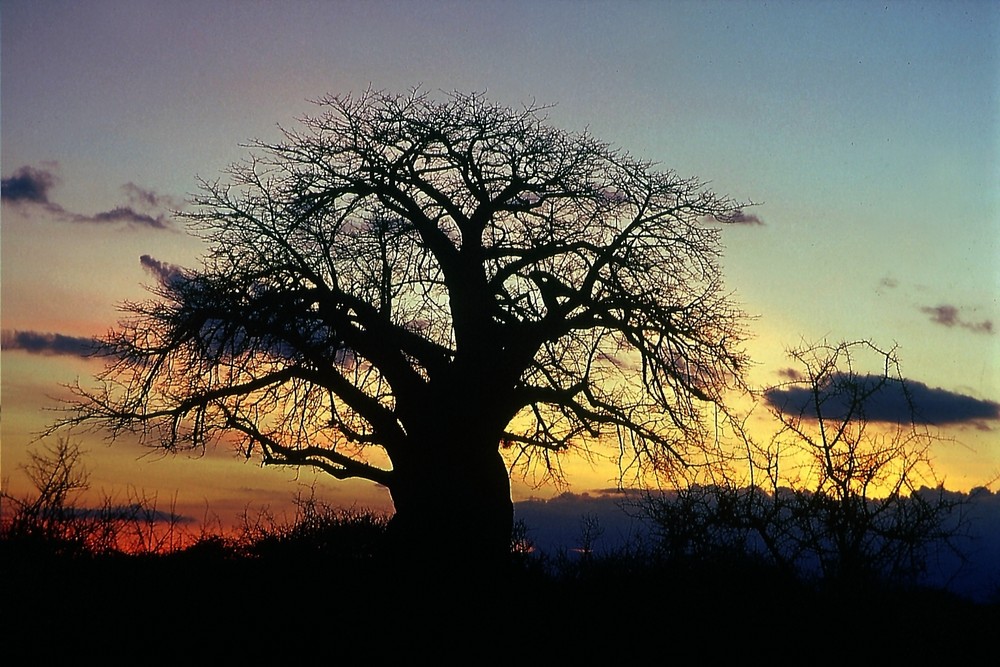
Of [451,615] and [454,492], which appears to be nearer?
[451,615]

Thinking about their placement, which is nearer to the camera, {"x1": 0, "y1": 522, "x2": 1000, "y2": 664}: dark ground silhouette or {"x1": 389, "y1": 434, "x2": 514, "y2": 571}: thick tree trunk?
{"x1": 0, "y1": 522, "x2": 1000, "y2": 664}: dark ground silhouette

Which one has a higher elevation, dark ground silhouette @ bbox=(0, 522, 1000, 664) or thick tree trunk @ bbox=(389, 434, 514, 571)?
thick tree trunk @ bbox=(389, 434, 514, 571)

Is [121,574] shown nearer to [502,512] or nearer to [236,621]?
[236,621]

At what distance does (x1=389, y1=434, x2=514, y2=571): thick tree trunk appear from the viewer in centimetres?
1397

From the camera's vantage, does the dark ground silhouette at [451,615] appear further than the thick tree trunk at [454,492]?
No

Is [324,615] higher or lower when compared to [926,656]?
higher

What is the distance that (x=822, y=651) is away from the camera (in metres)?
9.08

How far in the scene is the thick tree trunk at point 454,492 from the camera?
1397 centimetres

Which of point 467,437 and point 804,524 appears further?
A: point 467,437

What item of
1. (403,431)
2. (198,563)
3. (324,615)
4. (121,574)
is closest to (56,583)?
(121,574)

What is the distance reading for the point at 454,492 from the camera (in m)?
14.6

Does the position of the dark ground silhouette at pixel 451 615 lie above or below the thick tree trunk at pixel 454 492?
below

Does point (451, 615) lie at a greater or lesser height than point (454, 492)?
lesser

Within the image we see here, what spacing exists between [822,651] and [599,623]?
1.96 metres
